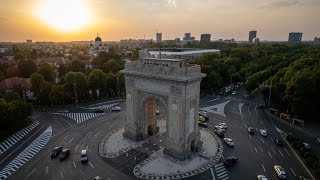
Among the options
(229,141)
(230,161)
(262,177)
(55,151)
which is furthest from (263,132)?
(55,151)

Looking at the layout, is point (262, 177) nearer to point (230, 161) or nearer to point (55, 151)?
point (230, 161)

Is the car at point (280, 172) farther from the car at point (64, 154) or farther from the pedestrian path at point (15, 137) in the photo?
the pedestrian path at point (15, 137)

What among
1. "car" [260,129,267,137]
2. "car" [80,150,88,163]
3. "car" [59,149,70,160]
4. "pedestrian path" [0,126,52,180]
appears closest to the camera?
"pedestrian path" [0,126,52,180]

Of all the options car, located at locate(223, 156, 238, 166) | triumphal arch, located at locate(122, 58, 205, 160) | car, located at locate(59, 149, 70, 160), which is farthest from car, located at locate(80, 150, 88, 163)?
car, located at locate(223, 156, 238, 166)

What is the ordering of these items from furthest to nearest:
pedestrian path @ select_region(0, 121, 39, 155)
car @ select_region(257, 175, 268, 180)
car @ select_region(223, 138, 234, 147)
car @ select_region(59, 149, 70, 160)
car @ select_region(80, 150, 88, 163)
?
pedestrian path @ select_region(0, 121, 39, 155), car @ select_region(223, 138, 234, 147), car @ select_region(59, 149, 70, 160), car @ select_region(80, 150, 88, 163), car @ select_region(257, 175, 268, 180)

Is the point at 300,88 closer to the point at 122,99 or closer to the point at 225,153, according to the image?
the point at 225,153

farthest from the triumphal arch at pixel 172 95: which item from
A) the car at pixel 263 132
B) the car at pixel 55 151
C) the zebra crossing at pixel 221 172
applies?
the car at pixel 263 132

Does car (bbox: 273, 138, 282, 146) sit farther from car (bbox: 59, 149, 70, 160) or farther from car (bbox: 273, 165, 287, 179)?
car (bbox: 59, 149, 70, 160)

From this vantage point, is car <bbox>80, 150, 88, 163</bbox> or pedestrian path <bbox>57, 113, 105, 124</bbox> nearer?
car <bbox>80, 150, 88, 163</bbox>
